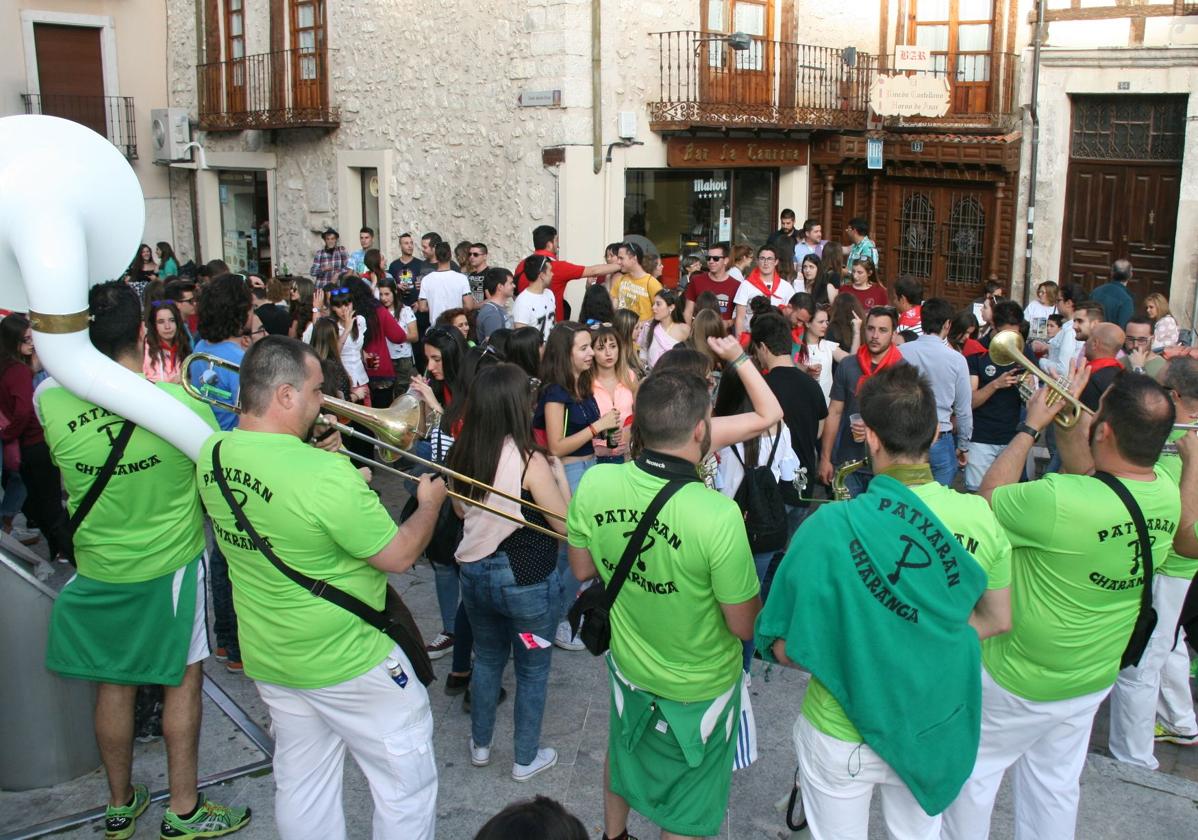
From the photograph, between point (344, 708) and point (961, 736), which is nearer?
point (961, 736)

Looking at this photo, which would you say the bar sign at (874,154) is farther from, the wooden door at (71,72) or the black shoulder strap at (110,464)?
the black shoulder strap at (110,464)

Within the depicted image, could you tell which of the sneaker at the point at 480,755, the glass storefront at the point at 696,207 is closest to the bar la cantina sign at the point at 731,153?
the glass storefront at the point at 696,207

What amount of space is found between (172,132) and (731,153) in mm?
8959

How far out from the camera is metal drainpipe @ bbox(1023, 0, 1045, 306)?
13648mm

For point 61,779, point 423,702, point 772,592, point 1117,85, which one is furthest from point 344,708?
point 1117,85

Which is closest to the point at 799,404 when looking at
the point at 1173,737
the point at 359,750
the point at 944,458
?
the point at 944,458

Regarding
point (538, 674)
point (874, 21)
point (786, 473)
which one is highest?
point (874, 21)

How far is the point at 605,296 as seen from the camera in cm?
746

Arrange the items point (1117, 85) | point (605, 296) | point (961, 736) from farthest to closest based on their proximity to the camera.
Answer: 1. point (1117, 85)
2. point (605, 296)
3. point (961, 736)

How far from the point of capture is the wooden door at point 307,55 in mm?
15250

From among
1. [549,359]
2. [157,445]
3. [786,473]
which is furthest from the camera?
[549,359]

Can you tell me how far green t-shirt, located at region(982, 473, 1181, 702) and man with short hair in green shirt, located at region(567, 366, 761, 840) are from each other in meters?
0.83

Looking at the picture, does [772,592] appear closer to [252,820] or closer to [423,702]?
[423,702]

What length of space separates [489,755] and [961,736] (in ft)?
7.04
